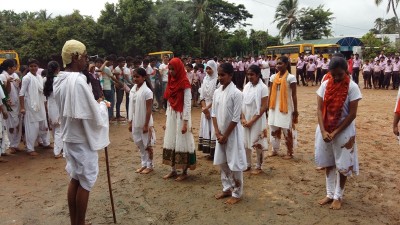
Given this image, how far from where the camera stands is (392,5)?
32.8 metres

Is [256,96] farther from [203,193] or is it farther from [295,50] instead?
[295,50]

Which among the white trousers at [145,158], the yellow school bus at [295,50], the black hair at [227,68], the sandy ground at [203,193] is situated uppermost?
the yellow school bus at [295,50]

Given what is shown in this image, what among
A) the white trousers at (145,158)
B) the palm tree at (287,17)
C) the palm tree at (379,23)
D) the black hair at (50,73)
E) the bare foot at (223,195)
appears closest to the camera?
the bare foot at (223,195)

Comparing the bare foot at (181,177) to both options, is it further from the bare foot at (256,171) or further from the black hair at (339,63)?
the black hair at (339,63)

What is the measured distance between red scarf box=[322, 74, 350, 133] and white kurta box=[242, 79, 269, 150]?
133cm

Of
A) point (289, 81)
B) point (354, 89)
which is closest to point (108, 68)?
point (289, 81)

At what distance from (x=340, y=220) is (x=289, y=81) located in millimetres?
2707

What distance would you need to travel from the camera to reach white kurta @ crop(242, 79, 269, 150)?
18.0 feet

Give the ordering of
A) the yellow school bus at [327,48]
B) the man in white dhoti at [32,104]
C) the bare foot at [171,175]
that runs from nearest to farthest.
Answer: the bare foot at [171,175] < the man in white dhoti at [32,104] < the yellow school bus at [327,48]

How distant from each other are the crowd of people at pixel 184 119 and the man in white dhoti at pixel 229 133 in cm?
1

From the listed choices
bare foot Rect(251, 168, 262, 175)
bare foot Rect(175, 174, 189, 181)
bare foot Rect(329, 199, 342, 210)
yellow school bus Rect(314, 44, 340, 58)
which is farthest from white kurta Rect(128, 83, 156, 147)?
yellow school bus Rect(314, 44, 340, 58)

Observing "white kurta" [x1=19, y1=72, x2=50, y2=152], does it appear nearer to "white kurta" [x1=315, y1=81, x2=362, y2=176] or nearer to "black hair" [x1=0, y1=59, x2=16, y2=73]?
"black hair" [x1=0, y1=59, x2=16, y2=73]

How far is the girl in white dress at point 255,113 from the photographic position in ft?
17.9

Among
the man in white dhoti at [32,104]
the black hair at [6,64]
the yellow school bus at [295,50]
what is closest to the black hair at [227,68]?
the man in white dhoti at [32,104]
